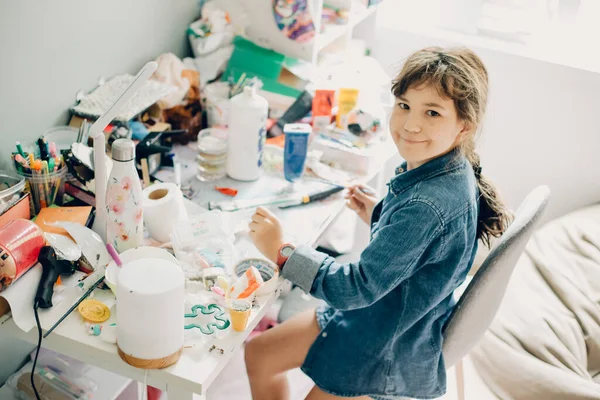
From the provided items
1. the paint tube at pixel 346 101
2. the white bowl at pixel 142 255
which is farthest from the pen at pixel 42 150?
the paint tube at pixel 346 101

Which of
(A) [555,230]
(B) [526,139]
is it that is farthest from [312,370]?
(B) [526,139]

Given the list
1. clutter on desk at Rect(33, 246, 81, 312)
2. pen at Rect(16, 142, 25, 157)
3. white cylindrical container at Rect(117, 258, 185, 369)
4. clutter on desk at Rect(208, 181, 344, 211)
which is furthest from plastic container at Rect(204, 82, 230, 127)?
white cylindrical container at Rect(117, 258, 185, 369)

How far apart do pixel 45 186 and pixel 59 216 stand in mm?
73

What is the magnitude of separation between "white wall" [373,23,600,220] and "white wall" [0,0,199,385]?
91 cm

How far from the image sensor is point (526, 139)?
225cm

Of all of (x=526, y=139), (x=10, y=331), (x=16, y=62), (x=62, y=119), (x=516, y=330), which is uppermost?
(x=16, y=62)

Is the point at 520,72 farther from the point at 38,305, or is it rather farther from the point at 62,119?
the point at 38,305

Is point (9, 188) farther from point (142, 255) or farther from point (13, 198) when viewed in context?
point (142, 255)

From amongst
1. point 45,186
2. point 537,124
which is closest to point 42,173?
point 45,186

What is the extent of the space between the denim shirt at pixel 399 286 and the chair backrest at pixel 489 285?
0.10 ft

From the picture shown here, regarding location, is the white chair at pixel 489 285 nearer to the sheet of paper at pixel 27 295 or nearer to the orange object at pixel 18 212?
the sheet of paper at pixel 27 295

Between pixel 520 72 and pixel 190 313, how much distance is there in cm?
162

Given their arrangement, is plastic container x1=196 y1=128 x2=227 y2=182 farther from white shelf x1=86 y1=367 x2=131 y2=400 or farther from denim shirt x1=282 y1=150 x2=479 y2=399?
white shelf x1=86 y1=367 x2=131 y2=400

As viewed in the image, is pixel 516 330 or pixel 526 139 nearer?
pixel 516 330
